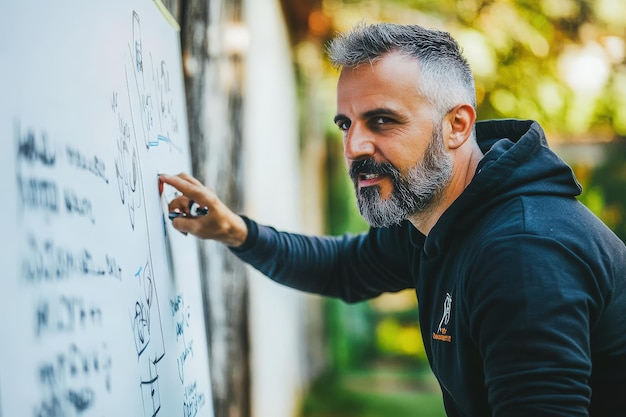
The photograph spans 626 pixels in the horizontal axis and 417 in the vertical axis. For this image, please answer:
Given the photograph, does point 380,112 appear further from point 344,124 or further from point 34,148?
point 34,148

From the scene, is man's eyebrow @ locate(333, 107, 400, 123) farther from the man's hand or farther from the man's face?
the man's hand

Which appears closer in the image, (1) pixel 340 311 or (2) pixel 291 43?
(2) pixel 291 43

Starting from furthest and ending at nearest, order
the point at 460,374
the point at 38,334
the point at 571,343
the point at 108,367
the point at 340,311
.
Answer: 1. the point at 340,311
2. the point at 460,374
3. the point at 571,343
4. the point at 108,367
5. the point at 38,334

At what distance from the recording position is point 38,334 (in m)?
0.71

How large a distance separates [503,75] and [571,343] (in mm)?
4457

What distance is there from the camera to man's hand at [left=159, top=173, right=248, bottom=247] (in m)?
1.37

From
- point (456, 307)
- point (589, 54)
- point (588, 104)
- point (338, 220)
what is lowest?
point (456, 307)

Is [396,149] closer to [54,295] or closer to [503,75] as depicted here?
[54,295]

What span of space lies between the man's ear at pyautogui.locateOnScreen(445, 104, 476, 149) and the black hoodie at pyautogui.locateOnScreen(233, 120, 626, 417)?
0.10 meters

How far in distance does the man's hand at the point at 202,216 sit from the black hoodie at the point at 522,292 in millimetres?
423

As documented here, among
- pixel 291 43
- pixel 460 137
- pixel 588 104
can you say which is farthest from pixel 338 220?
pixel 460 137

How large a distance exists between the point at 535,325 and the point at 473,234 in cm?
29

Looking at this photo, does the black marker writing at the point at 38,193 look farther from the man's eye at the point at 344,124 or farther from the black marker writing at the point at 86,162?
the man's eye at the point at 344,124

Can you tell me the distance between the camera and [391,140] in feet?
4.48
